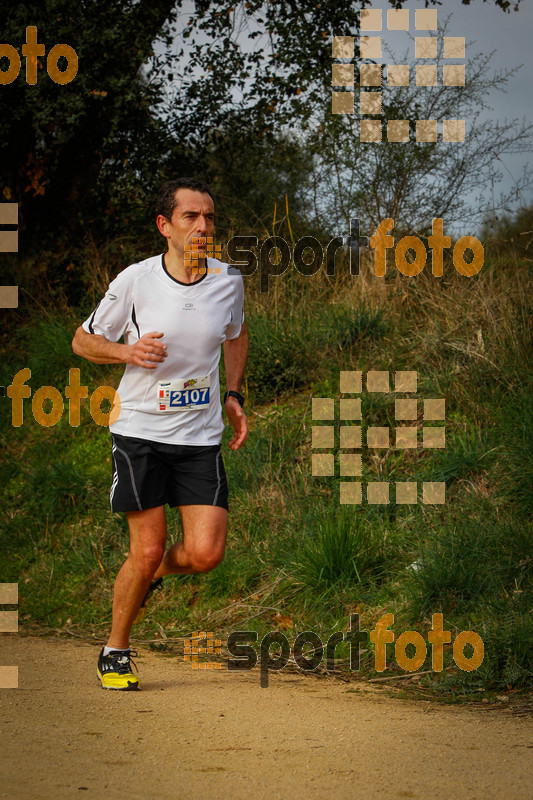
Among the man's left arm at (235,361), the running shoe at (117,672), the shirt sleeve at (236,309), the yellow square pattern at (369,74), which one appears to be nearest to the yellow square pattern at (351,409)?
the man's left arm at (235,361)

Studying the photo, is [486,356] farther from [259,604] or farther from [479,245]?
[259,604]

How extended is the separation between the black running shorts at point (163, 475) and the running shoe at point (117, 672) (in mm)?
783

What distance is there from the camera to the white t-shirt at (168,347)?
4680 mm

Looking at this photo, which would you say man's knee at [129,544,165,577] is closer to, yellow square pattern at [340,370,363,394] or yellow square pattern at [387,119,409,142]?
yellow square pattern at [340,370,363,394]

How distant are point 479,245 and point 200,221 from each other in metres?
4.76

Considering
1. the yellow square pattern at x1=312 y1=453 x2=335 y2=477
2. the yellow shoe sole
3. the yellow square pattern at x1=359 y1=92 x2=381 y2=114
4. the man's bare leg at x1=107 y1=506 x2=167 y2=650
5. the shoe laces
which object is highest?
the yellow square pattern at x1=359 y1=92 x2=381 y2=114

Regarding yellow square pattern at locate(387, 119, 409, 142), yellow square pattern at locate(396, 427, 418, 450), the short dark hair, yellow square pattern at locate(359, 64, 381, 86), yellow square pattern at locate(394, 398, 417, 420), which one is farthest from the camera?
yellow square pattern at locate(359, 64, 381, 86)

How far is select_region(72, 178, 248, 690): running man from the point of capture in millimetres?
4695

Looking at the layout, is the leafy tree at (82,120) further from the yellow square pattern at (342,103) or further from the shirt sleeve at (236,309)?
the shirt sleeve at (236,309)

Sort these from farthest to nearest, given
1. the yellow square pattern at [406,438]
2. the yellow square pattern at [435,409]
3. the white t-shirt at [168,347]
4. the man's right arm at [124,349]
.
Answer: the yellow square pattern at [435,409], the yellow square pattern at [406,438], the white t-shirt at [168,347], the man's right arm at [124,349]

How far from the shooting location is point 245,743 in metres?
3.79

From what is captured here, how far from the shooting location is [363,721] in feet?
13.9

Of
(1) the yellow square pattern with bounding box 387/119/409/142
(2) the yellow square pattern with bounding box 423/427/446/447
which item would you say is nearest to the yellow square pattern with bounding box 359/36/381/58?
(1) the yellow square pattern with bounding box 387/119/409/142

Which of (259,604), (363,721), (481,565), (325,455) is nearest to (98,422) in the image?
(325,455)
